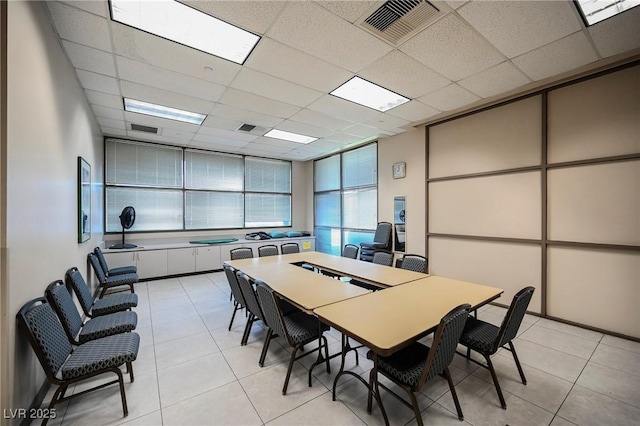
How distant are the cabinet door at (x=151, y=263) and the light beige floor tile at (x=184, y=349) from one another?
3.10 m

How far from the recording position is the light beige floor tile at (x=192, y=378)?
2.16 meters

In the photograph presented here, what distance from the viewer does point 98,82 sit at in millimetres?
3260

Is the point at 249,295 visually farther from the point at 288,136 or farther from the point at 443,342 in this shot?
the point at 288,136

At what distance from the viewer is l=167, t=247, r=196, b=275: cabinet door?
5.74m

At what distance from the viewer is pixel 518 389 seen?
7.20ft

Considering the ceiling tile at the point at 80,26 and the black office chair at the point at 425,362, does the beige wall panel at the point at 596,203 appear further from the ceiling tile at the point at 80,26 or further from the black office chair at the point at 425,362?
the ceiling tile at the point at 80,26

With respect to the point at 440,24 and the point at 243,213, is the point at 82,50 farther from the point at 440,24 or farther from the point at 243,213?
the point at 243,213

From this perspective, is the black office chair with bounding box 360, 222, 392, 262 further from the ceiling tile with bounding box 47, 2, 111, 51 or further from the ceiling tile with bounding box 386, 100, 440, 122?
the ceiling tile with bounding box 47, 2, 111, 51

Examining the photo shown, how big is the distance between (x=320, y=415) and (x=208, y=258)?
5094 millimetres

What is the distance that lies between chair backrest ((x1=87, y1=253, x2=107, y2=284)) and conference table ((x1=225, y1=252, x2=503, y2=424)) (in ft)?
7.53

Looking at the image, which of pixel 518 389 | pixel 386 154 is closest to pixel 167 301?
pixel 518 389

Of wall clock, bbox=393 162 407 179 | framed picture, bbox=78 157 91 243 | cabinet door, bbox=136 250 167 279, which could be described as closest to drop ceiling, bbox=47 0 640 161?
framed picture, bbox=78 157 91 243

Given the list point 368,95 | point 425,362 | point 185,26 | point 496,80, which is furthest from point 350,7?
point 425,362

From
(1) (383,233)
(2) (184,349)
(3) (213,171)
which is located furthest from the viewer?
(3) (213,171)
